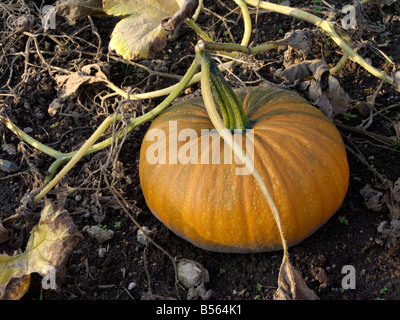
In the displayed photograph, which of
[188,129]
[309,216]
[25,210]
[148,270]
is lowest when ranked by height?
[148,270]

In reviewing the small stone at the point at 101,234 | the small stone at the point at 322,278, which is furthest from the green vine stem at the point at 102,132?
the small stone at the point at 322,278

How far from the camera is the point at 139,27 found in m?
2.26

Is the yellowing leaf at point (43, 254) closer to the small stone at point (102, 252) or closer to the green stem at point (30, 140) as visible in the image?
the small stone at point (102, 252)

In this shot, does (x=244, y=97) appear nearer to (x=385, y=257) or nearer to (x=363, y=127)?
(x=363, y=127)

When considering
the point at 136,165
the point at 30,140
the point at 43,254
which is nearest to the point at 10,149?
the point at 30,140

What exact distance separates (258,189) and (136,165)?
83cm

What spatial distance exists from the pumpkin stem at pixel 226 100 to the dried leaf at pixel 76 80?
2.86ft

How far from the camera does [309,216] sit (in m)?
2.19

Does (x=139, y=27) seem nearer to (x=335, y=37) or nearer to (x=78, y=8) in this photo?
(x=78, y=8)

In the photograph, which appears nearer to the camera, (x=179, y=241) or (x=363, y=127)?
(x=179, y=241)

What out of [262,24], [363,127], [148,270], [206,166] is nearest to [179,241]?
[148,270]

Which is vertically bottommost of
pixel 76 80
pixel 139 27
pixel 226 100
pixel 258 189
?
pixel 76 80

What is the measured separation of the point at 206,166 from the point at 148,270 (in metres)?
0.52

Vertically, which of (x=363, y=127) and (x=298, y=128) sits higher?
(x=298, y=128)
